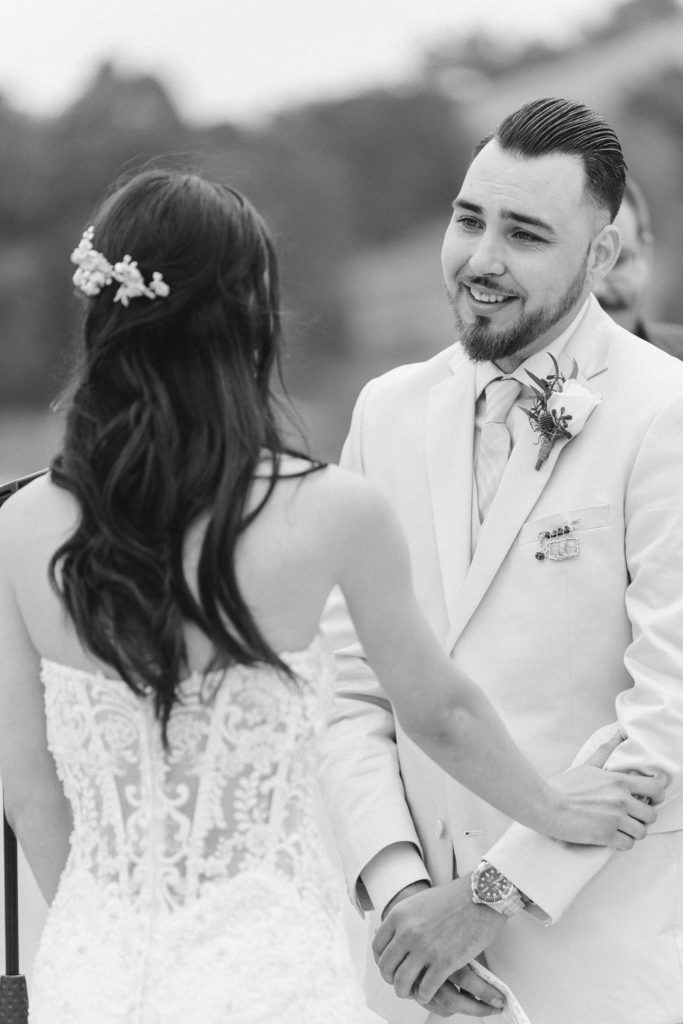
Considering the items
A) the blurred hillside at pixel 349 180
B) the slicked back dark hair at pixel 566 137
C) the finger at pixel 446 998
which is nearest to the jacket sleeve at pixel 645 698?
the finger at pixel 446 998

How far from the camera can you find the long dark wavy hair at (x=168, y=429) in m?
1.96

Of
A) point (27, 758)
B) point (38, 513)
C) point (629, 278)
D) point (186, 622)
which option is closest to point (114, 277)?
point (38, 513)

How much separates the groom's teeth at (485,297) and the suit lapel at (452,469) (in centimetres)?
14

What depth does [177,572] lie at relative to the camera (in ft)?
6.38

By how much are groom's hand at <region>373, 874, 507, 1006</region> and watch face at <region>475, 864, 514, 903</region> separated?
0.02 m

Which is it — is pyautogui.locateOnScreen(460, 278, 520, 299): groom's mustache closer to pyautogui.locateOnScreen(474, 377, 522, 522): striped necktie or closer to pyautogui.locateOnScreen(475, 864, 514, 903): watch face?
pyautogui.locateOnScreen(474, 377, 522, 522): striped necktie

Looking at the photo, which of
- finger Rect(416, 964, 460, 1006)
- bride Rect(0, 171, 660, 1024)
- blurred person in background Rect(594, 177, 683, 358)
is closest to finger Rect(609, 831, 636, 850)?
finger Rect(416, 964, 460, 1006)

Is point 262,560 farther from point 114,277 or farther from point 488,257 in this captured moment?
point 488,257

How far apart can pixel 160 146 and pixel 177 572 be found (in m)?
16.5

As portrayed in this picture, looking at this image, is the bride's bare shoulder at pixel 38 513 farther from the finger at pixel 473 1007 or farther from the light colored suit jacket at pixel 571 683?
the finger at pixel 473 1007

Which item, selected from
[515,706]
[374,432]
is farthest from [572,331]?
[515,706]

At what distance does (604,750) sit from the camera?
254 cm

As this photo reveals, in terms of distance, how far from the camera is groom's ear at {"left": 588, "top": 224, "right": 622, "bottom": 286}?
9.32ft

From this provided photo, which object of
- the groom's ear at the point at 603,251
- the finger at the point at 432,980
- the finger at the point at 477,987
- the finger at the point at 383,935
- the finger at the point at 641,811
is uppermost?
the groom's ear at the point at 603,251
